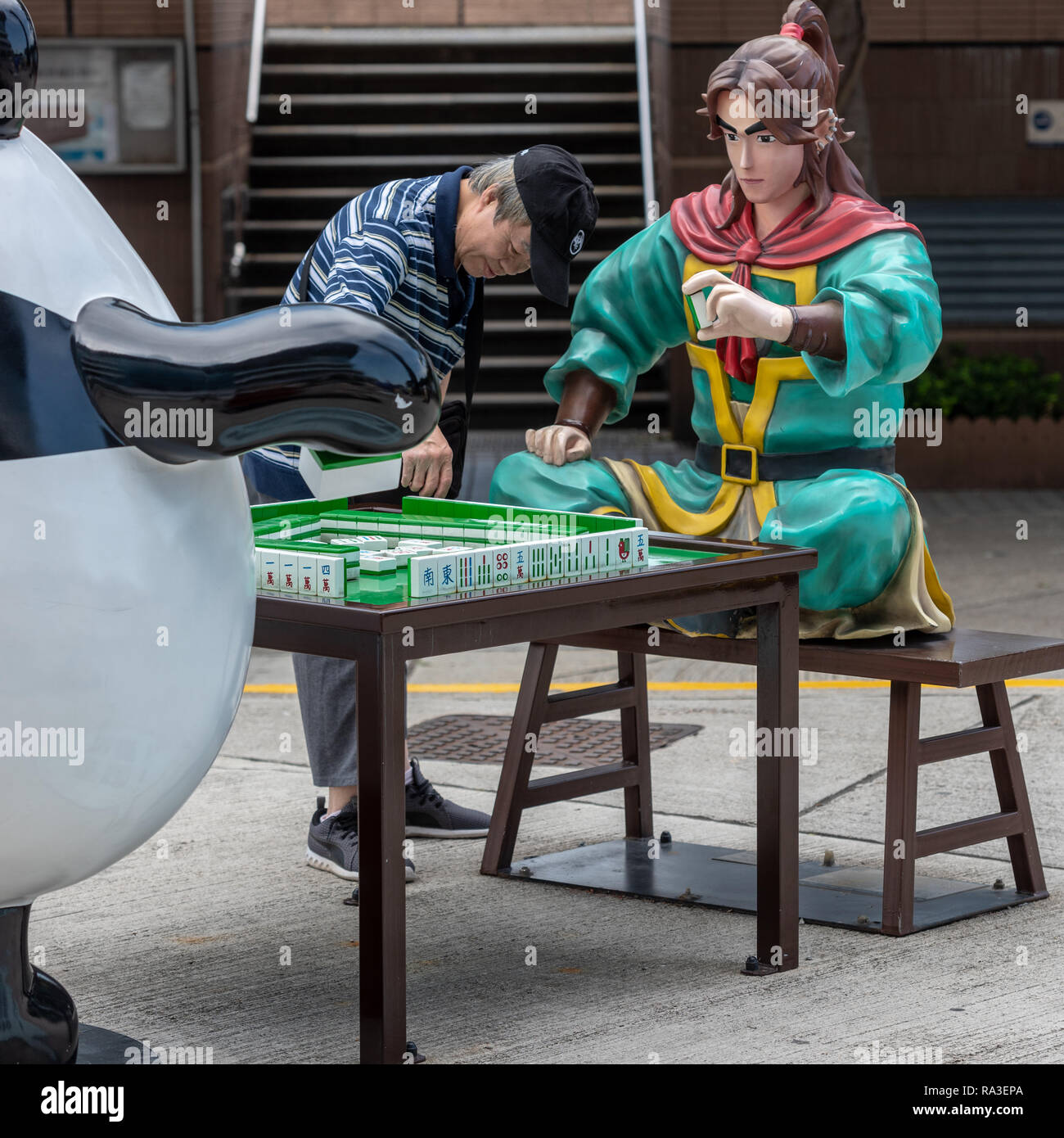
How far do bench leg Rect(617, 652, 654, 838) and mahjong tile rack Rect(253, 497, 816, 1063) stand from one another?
0.94 m

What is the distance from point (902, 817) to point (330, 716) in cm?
145

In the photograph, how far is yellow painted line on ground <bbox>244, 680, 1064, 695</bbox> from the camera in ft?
22.4

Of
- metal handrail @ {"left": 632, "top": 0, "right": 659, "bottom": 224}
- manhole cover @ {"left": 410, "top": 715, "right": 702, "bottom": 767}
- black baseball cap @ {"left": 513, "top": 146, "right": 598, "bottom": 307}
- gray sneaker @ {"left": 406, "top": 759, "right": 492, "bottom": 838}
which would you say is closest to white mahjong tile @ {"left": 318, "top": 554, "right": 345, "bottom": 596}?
black baseball cap @ {"left": 513, "top": 146, "right": 598, "bottom": 307}

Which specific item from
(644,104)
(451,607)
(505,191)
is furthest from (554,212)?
(644,104)

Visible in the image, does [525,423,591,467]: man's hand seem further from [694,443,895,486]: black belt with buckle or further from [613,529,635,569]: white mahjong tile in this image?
[613,529,635,569]: white mahjong tile

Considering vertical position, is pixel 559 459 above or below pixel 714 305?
below

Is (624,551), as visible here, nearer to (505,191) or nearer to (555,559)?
(555,559)

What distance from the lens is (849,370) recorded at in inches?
159

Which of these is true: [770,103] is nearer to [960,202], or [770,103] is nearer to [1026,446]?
[1026,446]

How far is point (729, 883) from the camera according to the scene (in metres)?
4.59

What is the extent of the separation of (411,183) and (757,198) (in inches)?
33.4

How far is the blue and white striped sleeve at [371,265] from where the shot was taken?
14.1 feet

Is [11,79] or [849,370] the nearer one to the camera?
[11,79]

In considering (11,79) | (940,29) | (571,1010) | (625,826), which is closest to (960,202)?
(940,29)
